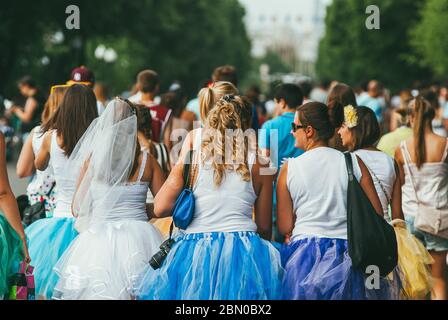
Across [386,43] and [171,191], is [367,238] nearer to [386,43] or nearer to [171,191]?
[171,191]

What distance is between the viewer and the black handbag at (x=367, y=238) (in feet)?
19.1

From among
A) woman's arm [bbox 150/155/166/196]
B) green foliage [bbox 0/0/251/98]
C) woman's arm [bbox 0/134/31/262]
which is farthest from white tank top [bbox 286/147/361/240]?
green foliage [bbox 0/0/251/98]

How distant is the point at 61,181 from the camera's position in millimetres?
7328

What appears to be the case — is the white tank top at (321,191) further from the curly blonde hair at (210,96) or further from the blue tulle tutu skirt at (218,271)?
the curly blonde hair at (210,96)

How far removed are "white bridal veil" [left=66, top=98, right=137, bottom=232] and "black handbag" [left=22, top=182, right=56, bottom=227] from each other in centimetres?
162

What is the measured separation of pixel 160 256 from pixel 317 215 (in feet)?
3.14

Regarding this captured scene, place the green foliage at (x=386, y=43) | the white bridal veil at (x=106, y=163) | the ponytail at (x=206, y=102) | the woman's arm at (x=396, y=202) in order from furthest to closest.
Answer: the green foliage at (x=386, y=43), the woman's arm at (x=396, y=202), the white bridal veil at (x=106, y=163), the ponytail at (x=206, y=102)

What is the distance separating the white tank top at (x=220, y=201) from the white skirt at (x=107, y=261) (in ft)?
1.96

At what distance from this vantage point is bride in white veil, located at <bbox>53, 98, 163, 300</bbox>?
6223 millimetres

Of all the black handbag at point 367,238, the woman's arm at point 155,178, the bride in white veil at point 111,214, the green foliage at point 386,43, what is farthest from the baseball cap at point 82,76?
the green foliage at point 386,43

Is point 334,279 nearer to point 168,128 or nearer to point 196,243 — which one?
point 196,243

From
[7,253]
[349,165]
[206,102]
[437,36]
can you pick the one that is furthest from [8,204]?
[437,36]

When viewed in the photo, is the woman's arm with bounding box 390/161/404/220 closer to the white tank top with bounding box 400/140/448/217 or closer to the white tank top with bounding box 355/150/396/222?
the white tank top with bounding box 355/150/396/222
